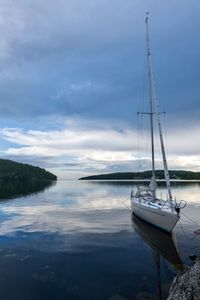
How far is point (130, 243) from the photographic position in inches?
1061

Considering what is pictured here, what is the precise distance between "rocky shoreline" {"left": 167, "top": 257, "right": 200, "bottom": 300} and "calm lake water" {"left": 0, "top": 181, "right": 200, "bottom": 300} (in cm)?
538

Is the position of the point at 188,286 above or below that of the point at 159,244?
above

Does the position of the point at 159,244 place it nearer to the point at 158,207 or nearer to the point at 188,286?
the point at 158,207

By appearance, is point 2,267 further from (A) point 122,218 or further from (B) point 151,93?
(B) point 151,93

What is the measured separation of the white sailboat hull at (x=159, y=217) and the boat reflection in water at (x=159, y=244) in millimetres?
651

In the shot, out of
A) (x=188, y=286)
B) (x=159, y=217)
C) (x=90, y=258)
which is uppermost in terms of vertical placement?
(x=159, y=217)

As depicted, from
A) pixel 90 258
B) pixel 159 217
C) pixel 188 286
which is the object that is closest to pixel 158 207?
pixel 159 217

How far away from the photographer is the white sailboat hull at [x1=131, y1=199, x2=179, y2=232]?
28312 mm

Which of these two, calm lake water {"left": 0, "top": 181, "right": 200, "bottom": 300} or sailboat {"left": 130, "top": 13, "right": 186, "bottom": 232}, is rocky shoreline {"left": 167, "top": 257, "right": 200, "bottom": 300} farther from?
sailboat {"left": 130, "top": 13, "right": 186, "bottom": 232}

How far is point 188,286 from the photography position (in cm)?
958

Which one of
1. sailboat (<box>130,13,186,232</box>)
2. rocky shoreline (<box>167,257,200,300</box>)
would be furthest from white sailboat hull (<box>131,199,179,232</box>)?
rocky shoreline (<box>167,257,200,300</box>)

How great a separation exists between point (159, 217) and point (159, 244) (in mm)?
3848

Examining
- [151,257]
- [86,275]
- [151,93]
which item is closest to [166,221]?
[151,257]

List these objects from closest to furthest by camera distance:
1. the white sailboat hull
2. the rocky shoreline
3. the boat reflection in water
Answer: the rocky shoreline < the boat reflection in water < the white sailboat hull
